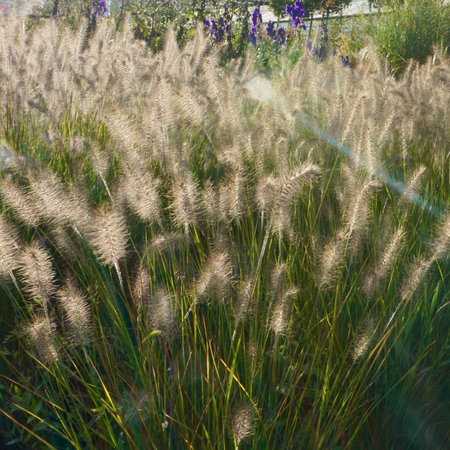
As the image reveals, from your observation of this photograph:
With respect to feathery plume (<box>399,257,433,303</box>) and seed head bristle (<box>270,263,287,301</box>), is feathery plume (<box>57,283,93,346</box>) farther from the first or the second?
feathery plume (<box>399,257,433,303</box>)

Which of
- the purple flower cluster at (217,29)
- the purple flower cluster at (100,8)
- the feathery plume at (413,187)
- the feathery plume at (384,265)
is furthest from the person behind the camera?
the purple flower cluster at (100,8)

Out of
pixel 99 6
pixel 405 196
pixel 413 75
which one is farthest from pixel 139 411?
Answer: pixel 99 6

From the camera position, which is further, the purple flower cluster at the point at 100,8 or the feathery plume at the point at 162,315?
the purple flower cluster at the point at 100,8

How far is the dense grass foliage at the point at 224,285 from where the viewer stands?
121 cm

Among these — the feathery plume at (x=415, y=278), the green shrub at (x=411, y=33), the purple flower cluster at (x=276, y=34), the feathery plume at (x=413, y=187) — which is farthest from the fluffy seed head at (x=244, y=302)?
the green shrub at (x=411, y=33)

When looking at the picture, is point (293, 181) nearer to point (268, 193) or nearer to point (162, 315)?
point (268, 193)

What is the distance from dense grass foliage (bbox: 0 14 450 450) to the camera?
3.98 feet

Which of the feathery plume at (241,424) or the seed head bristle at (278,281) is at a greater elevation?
the seed head bristle at (278,281)

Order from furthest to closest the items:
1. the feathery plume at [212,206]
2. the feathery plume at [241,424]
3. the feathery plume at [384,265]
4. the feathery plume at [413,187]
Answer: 1. the feathery plume at [413,187]
2. the feathery plume at [212,206]
3. the feathery plume at [384,265]
4. the feathery plume at [241,424]

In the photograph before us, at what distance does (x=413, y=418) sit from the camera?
A: 1389mm

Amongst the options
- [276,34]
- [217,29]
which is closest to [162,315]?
[217,29]

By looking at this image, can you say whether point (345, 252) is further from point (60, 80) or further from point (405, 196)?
point (60, 80)

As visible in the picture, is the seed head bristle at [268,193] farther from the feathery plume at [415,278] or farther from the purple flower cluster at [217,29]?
the purple flower cluster at [217,29]

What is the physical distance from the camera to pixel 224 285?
1229 millimetres
